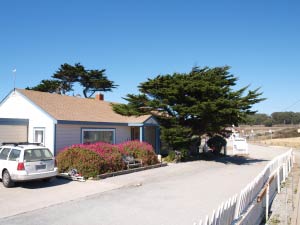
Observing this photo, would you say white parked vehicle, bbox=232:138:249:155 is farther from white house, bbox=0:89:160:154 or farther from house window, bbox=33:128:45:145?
house window, bbox=33:128:45:145

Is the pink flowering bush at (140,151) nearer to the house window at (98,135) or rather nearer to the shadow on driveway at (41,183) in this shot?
the house window at (98,135)

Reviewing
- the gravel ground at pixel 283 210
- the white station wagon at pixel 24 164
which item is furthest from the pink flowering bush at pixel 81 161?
the gravel ground at pixel 283 210

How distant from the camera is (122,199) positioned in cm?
1109

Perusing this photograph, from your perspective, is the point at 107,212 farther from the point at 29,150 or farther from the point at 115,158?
the point at 115,158

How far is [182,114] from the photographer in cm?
2338

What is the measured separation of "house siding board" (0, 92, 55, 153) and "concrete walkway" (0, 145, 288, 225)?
5104mm

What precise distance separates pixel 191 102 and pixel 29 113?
11379 mm

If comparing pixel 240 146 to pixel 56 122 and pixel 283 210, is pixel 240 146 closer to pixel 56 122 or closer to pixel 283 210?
pixel 56 122

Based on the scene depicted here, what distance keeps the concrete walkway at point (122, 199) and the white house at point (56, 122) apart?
523 centimetres

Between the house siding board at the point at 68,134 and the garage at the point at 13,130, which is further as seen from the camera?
the garage at the point at 13,130

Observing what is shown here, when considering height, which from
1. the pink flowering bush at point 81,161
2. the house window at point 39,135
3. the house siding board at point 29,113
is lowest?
the pink flowering bush at point 81,161

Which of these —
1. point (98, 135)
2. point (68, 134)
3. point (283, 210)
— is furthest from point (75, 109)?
point (283, 210)

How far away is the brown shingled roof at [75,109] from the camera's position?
19.7m

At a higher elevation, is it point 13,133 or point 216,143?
point 13,133
